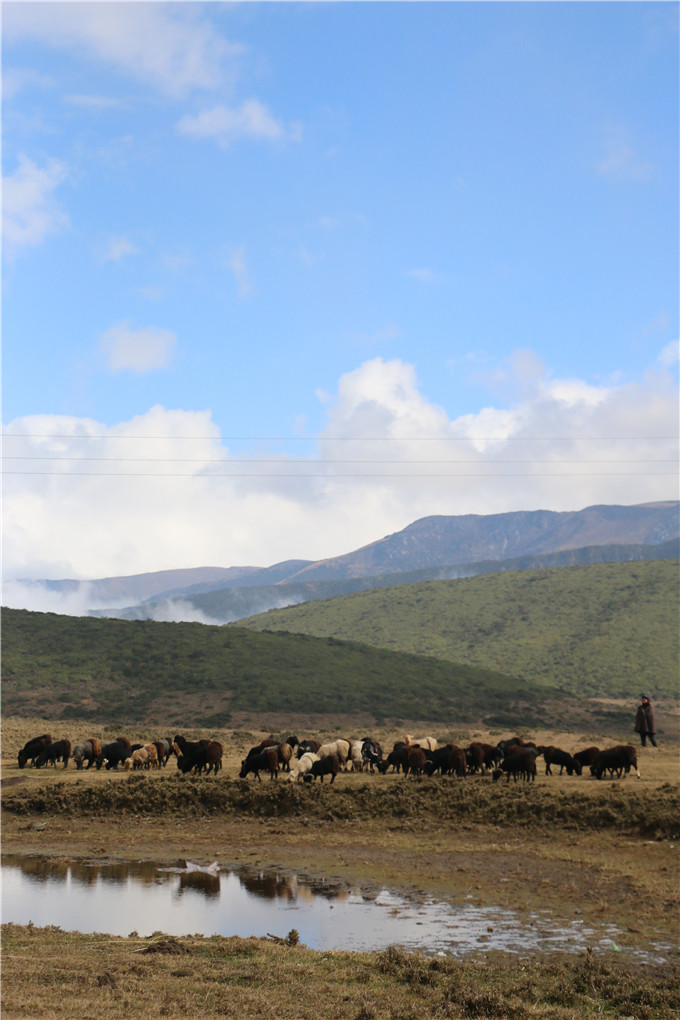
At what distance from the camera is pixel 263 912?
14734 millimetres

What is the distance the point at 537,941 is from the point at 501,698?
62.9 meters

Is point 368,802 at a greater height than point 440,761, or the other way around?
point 440,761

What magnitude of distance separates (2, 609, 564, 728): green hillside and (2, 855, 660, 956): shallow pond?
4219 cm

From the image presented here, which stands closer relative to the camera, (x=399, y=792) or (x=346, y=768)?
(x=399, y=792)

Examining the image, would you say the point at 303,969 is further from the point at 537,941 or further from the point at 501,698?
the point at 501,698

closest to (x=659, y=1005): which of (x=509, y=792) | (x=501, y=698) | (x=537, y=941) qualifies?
(x=537, y=941)

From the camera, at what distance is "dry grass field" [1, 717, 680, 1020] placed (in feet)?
31.3

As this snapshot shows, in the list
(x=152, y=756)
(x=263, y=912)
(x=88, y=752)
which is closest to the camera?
(x=263, y=912)

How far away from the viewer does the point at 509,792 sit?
22.5m

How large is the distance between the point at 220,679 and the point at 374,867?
179 ft

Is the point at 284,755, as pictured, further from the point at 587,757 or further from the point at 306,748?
the point at 587,757

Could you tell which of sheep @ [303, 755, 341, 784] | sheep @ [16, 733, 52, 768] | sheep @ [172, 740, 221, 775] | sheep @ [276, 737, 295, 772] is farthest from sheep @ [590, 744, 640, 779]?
sheep @ [16, 733, 52, 768]

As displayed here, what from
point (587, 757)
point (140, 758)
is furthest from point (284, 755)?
point (587, 757)

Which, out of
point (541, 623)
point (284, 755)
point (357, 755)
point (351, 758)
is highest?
point (541, 623)
